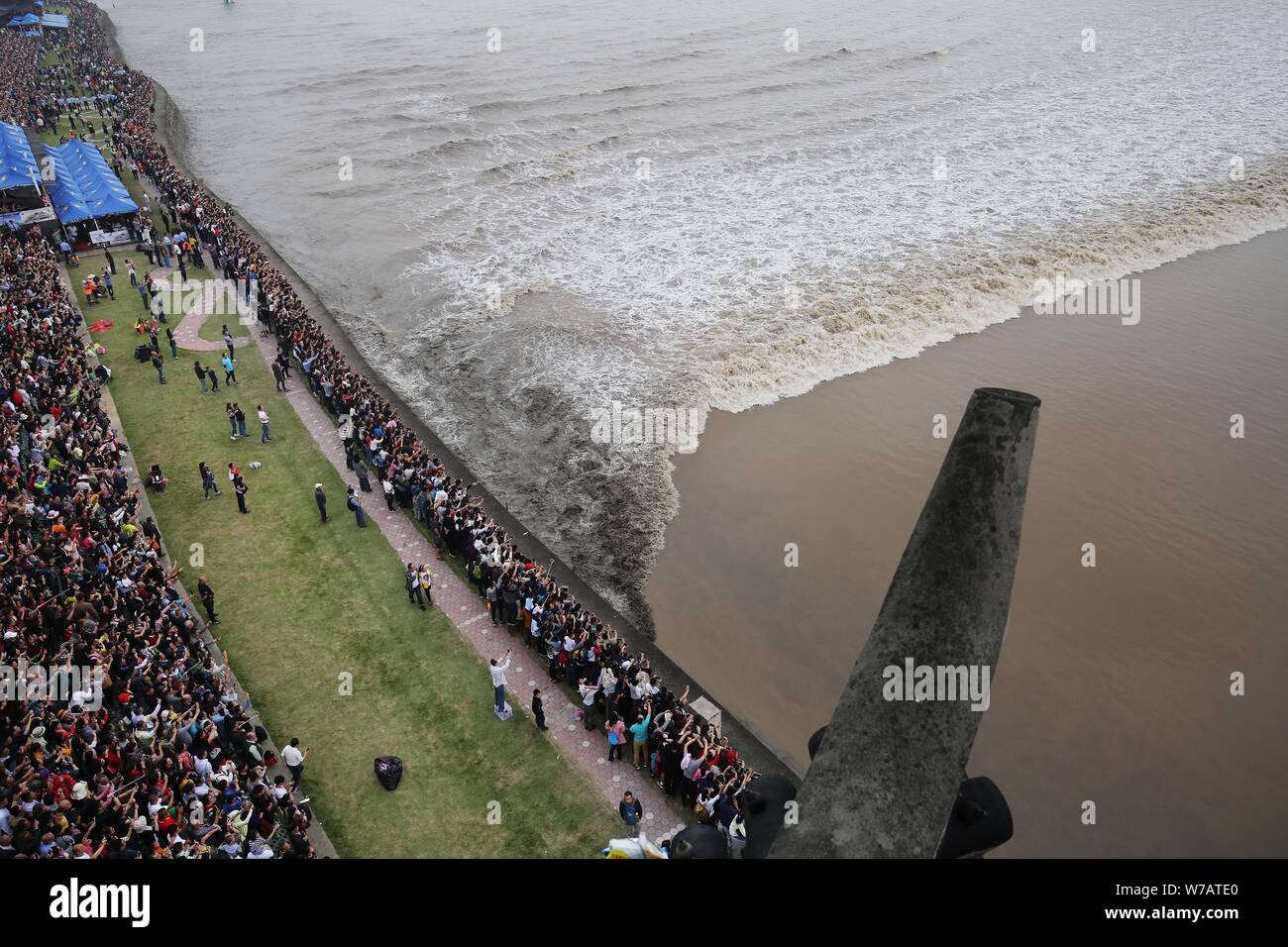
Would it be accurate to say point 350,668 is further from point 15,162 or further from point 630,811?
point 15,162

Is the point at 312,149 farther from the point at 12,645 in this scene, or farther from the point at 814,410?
the point at 12,645

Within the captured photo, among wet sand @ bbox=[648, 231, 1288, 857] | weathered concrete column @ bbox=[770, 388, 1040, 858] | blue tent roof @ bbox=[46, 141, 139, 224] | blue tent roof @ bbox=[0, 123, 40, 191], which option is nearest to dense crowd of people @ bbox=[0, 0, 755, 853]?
wet sand @ bbox=[648, 231, 1288, 857]

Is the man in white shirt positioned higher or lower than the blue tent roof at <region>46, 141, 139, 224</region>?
lower

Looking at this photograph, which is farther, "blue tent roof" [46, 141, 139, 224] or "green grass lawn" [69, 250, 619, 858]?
"blue tent roof" [46, 141, 139, 224]

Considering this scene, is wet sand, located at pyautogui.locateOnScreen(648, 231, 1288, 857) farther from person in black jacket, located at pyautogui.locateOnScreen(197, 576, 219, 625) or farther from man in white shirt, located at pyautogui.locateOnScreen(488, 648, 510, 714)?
person in black jacket, located at pyautogui.locateOnScreen(197, 576, 219, 625)

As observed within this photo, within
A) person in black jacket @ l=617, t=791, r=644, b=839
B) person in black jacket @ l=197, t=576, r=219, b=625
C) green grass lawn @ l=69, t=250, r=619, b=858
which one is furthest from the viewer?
person in black jacket @ l=197, t=576, r=219, b=625

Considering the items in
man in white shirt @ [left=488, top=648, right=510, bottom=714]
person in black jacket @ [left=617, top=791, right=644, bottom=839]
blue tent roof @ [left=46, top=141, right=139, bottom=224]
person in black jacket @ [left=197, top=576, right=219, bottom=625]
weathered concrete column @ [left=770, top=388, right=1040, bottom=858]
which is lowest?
person in black jacket @ [left=617, top=791, right=644, bottom=839]

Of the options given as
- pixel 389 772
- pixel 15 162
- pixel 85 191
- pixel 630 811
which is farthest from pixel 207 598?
pixel 85 191

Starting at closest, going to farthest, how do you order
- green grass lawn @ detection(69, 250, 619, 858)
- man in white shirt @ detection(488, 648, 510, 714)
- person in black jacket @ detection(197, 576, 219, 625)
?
green grass lawn @ detection(69, 250, 619, 858), man in white shirt @ detection(488, 648, 510, 714), person in black jacket @ detection(197, 576, 219, 625)
